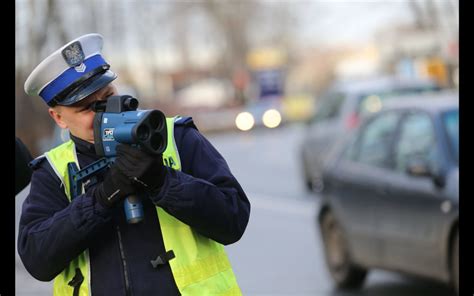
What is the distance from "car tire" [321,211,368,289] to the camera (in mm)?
9133

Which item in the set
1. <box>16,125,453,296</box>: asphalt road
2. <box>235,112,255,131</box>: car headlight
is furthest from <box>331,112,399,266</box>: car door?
<box>235,112,255,131</box>: car headlight

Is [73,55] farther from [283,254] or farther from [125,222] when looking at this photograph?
[283,254]

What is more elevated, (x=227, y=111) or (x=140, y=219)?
(x=140, y=219)

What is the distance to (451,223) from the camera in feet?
24.5

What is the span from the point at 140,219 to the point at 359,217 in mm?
5628

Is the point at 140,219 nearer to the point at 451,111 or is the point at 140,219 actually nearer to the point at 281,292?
the point at 451,111

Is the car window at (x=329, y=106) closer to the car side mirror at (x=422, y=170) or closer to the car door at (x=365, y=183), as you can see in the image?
the car door at (x=365, y=183)

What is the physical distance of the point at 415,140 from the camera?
8516 mm

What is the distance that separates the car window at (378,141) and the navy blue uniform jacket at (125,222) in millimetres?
5291

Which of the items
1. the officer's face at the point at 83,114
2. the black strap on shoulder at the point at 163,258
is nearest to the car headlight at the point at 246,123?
the officer's face at the point at 83,114

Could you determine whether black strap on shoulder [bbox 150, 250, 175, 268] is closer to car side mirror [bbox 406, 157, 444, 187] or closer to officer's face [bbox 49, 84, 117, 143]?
officer's face [bbox 49, 84, 117, 143]

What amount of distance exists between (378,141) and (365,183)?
473mm

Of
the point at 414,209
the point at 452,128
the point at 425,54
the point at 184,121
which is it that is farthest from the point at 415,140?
the point at 425,54
